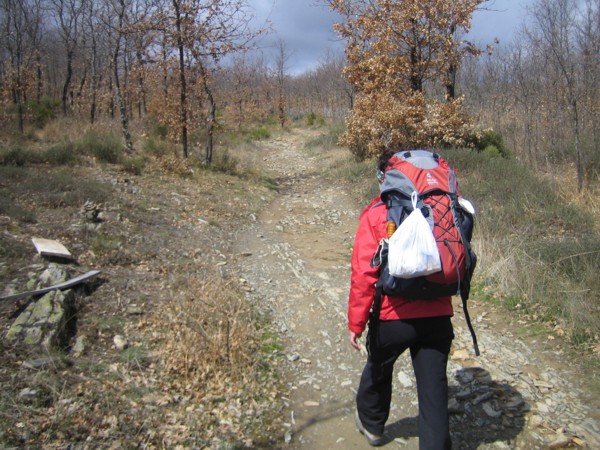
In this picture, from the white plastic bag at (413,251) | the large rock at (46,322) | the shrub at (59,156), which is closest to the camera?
the white plastic bag at (413,251)

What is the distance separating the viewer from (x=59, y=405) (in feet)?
9.12

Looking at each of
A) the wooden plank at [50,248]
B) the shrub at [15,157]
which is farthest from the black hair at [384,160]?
the shrub at [15,157]

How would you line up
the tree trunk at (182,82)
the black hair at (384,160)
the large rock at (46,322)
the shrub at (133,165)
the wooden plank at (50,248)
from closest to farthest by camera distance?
the black hair at (384,160) → the large rock at (46,322) → the wooden plank at (50,248) → the shrub at (133,165) → the tree trunk at (182,82)

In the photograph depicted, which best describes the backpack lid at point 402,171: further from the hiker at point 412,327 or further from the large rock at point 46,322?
the large rock at point 46,322

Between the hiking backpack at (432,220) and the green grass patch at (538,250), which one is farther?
the green grass patch at (538,250)

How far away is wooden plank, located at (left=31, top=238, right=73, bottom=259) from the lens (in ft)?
15.3

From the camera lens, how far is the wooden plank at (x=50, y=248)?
4.66 m

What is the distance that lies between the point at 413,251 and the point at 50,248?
13.8ft

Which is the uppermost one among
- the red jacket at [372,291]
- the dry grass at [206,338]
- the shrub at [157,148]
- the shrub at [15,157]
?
the shrub at [157,148]

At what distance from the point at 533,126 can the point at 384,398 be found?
40.1 ft

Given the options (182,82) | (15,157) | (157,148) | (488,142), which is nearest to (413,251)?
(15,157)

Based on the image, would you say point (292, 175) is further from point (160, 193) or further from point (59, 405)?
point (59, 405)

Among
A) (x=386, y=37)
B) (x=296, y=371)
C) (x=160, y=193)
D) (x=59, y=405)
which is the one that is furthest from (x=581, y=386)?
(x=386, y=37)

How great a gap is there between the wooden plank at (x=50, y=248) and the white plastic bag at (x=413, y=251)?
3928 mm
